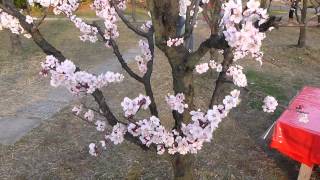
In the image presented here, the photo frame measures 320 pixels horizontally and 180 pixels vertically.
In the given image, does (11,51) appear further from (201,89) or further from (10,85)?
(201,89)

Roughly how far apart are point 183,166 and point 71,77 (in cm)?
141

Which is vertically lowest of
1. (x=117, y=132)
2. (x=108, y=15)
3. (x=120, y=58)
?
(x=117, y=132)

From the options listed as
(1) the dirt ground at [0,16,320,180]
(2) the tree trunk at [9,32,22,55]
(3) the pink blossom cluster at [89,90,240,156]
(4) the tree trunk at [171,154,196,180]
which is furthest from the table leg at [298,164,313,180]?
(2) the tree trunk at [9,32,22,55]

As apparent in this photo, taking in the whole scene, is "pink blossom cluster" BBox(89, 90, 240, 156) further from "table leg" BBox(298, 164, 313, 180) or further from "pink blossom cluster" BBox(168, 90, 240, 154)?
"table leg" BBox(298, 164, 313, 180)

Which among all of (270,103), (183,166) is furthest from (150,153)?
(270,103)

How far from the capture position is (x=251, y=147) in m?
6.11

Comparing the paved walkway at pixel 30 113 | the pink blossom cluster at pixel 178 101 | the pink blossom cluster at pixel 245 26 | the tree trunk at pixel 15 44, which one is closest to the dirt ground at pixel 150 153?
the paved walkway at pixel 30 113

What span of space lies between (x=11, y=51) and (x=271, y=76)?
22.9ft

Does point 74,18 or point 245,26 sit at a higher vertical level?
point 245,26

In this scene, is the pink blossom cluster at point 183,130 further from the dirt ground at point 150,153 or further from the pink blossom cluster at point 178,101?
the dirt ground at point 150,153

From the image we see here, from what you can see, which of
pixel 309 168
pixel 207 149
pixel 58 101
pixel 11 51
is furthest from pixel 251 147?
pixel 11 51

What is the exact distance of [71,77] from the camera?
3.20 metres

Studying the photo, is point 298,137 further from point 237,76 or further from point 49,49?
point 49,49

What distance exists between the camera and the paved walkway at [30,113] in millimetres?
6387
